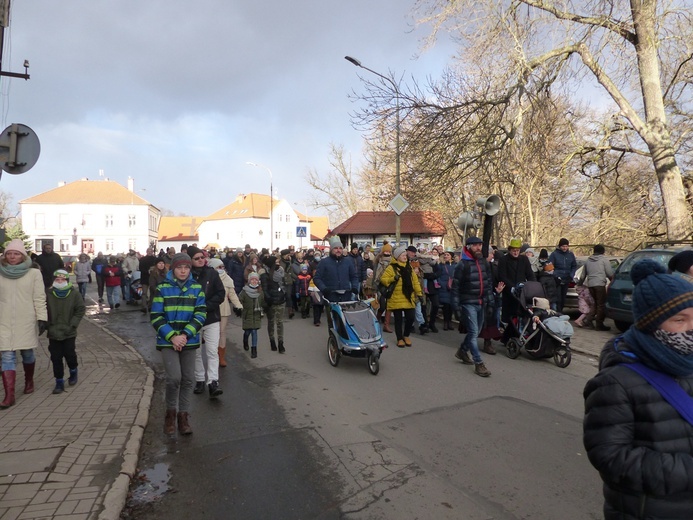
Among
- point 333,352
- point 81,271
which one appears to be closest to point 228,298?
point 333,352

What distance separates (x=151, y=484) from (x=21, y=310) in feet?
10.7

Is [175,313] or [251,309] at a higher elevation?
[175,313]

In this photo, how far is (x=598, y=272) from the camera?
10773mm

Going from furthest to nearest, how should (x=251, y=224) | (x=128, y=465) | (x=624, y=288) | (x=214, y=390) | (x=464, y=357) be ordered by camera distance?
1. (x=251, y=224)
2. (x=624, y=288)
3. (x=464, y=357)
4. (x=214, y=390)
5. (x=128, y=465)

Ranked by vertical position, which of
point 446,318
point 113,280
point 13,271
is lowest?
point 446,318

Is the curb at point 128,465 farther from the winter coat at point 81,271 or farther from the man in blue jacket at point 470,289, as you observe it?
the winter coat at point 81,271

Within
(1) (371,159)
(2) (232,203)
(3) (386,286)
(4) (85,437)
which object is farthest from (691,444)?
(2) (232,203)

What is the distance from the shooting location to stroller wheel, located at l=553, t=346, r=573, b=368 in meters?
7.68

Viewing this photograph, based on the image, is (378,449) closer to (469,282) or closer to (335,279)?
(469,282)

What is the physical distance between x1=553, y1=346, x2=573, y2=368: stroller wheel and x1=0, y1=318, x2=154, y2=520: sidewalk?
611 cm

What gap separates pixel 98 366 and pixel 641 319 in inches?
313

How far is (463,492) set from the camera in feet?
12.1

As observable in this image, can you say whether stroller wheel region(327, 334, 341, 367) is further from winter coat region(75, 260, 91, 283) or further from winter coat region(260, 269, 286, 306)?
winter coat region(75, 260, 91, 283)

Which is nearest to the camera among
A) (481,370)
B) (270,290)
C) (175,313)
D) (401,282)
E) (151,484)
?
(151,484)
